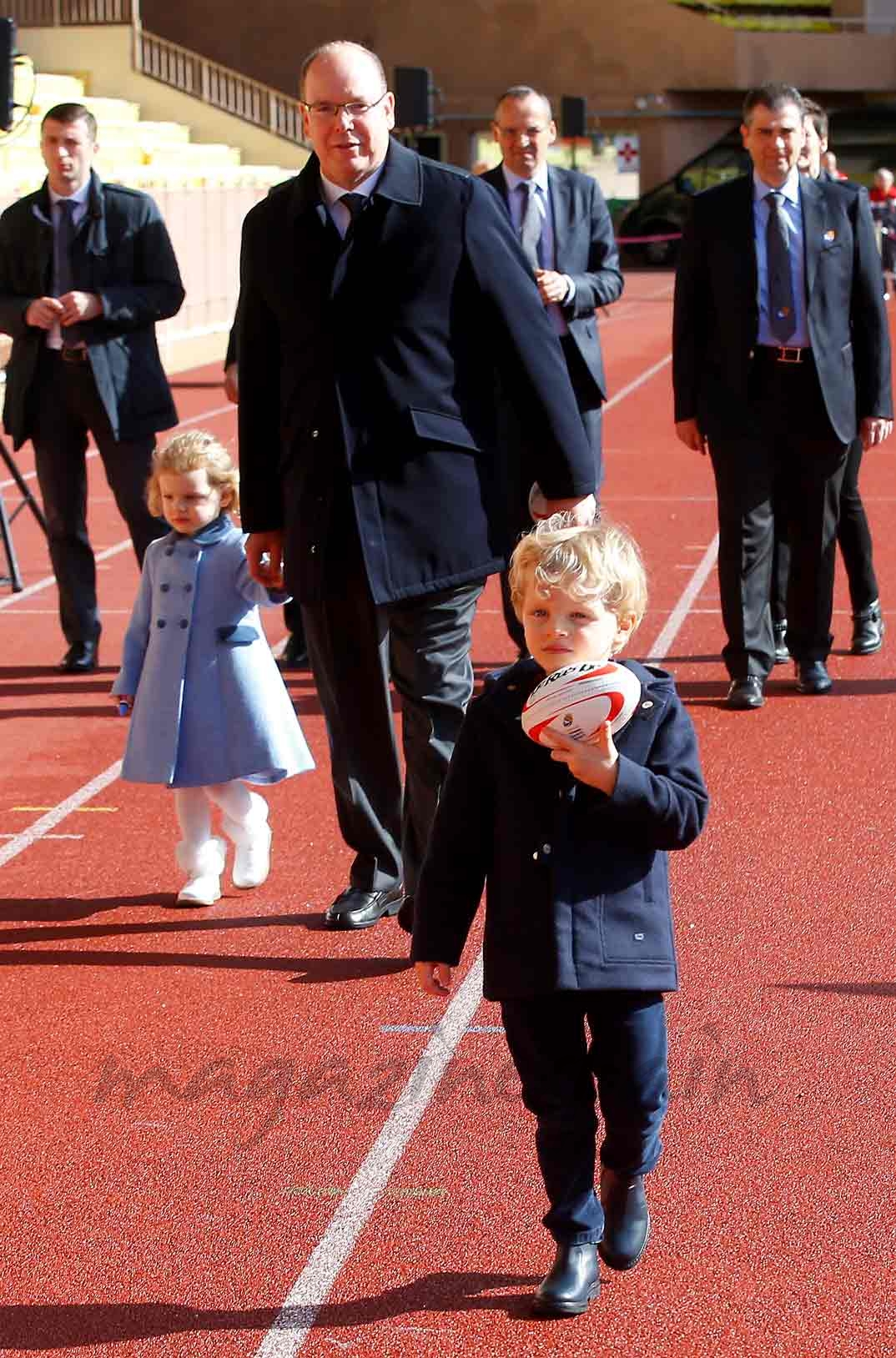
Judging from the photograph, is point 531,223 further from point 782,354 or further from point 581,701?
point 581,701

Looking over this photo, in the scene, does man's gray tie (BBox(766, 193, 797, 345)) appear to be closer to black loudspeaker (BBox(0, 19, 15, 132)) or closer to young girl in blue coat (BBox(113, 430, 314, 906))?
young girl in blue coat (BBox(113, 430, 314, 906))

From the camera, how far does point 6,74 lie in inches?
604

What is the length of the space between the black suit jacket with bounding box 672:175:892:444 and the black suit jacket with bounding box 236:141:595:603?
2.82 m

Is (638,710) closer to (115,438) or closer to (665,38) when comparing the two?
(115,438)

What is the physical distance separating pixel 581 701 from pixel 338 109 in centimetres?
213

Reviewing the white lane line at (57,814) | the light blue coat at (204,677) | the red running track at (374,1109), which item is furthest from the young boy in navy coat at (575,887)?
the white lane line at (57,814)

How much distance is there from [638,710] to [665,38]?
48324 mm

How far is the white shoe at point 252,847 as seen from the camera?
6.04m

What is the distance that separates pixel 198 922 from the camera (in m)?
5.85

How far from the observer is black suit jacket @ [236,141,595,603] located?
16.5ft

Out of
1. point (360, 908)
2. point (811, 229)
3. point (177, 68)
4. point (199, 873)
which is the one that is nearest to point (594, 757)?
point (360, 908)

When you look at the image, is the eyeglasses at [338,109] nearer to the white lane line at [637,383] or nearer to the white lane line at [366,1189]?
the white lane line at [366,1189]

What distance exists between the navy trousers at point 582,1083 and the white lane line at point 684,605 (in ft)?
17.7

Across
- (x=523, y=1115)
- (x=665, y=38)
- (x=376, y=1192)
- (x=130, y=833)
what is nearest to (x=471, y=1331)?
(x=376, y=1192)
